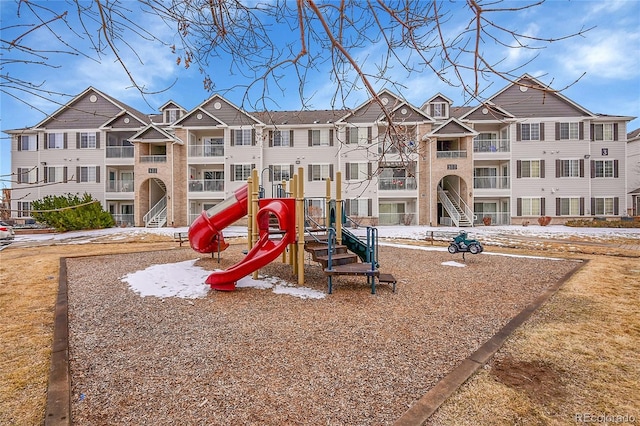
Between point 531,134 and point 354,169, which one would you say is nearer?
point 531,134

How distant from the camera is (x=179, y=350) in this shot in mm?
4023

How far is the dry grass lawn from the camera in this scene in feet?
9.05

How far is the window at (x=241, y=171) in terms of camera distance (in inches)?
1103

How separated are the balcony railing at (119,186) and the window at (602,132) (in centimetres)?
4109

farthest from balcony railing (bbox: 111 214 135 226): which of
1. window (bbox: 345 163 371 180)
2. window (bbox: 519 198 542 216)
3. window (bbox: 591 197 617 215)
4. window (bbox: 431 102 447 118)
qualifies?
window (bbox: 591 197 617 215)

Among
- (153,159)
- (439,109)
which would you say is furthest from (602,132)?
(153,159)

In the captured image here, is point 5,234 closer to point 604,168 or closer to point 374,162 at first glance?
point 374,162

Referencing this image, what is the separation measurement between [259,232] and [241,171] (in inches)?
840

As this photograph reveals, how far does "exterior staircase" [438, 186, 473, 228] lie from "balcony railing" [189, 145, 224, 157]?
64.2 feet

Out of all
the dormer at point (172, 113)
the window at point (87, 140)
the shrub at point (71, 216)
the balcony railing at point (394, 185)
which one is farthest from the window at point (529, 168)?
the window at point (87, 140)

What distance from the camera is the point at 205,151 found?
2847 cm

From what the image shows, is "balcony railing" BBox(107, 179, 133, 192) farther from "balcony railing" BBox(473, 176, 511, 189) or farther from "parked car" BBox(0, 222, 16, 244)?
"balcony railing" BBox(473, 176, 511, 189)

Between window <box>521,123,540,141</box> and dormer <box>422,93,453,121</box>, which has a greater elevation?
dormer <box>422,93,453,121</box>

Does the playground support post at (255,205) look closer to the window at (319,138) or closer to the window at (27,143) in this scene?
the window at (319,138)
